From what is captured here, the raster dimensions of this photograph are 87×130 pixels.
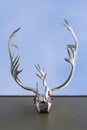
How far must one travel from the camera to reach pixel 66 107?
10.0 metres

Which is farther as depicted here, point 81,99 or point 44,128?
point 81,99

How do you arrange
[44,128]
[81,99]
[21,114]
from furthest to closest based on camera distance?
[81,99]
[21,114]
[44,128]

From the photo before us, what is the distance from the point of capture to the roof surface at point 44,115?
9.24 metres

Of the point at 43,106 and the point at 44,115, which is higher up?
the point at 43,106

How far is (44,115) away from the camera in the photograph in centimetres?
962

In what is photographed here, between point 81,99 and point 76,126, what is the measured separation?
1.32 m

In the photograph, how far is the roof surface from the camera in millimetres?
9240

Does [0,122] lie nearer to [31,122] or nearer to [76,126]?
[31,122]

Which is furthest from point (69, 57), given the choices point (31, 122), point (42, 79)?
point (31, 122)

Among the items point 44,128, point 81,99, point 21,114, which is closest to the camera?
point 44,128

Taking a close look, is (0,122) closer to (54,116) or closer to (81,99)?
(54,116)

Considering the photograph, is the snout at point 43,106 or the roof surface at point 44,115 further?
the snout at point 43,106

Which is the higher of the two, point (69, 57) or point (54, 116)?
point (69, 57)

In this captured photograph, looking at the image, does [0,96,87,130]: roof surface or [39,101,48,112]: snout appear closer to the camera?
[0,96,87,130]: roof surface
